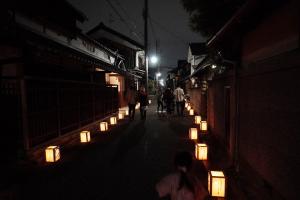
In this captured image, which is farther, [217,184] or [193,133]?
[193,133]

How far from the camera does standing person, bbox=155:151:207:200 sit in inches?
130

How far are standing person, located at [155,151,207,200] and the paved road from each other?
7.63 feet

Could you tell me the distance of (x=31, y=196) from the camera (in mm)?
5656

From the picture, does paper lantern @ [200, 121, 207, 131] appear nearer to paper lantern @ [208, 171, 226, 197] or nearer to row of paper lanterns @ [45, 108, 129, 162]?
row of paper lanterns @ [45, 108, 129, 162]

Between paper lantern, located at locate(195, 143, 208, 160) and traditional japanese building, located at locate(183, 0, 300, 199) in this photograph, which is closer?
traditional japanese building, located at locate(183, 0, 300, 199)

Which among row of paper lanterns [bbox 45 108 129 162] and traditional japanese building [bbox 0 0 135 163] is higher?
traditional japanese building [bbox 0 0 135 163]

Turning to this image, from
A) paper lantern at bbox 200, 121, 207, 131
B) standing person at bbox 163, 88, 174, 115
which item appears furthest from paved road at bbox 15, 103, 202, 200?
standing person at bbox 163, 88, 174, 115

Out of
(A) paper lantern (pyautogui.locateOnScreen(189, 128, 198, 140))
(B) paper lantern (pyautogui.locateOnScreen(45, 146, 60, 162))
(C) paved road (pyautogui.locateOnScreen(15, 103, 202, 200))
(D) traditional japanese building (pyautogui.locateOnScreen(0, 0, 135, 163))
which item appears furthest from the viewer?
(A) paper lantern (pyautogui.locateOnScreen(189, 128, 198, 140))

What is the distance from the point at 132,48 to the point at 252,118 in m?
32.5

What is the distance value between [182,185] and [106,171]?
4.41m

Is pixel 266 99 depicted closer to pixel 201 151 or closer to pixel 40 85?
pixel 201 151

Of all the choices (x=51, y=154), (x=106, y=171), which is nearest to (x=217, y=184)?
(x=106, y=171)

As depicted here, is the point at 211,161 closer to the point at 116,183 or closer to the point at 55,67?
the point at 116,183

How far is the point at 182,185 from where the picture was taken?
3.31m
